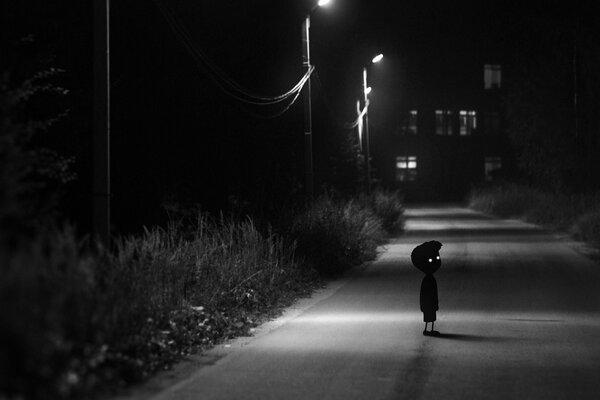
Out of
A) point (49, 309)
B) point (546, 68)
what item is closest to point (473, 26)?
point (546, 68)

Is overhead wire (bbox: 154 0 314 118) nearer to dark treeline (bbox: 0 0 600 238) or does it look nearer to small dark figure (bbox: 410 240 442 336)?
dark treeline (bbox: 0 0 600 238)

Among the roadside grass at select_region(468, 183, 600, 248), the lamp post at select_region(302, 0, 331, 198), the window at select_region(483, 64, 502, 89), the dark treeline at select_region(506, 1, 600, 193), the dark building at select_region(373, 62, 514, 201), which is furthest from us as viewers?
the window at select_region(483, 64, 502, 89)

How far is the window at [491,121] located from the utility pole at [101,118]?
90144 mm

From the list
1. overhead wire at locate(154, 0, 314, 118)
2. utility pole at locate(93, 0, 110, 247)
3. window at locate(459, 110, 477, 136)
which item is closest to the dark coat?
utility pole at locate(93, 0, 110, 247)

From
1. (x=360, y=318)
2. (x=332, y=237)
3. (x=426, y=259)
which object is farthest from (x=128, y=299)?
(x=332, y=237)

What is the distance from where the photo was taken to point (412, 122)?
10156 cm

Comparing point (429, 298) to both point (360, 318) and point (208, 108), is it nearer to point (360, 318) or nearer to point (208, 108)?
point (360, 318)

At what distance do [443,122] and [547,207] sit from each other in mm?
50259

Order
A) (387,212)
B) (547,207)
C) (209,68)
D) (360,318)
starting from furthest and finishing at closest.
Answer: (547,207)
(387,212)
(209,68)
(360,318)

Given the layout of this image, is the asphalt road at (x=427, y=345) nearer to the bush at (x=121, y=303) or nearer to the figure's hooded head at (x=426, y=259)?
the bush at (x=121, y=303)

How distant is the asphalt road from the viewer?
11.2m

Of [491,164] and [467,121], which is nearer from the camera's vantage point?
[467,121]

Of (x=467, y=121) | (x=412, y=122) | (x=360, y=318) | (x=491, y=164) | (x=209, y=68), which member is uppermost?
(x=467, y=121)

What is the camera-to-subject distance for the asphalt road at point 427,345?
11.2 metres
